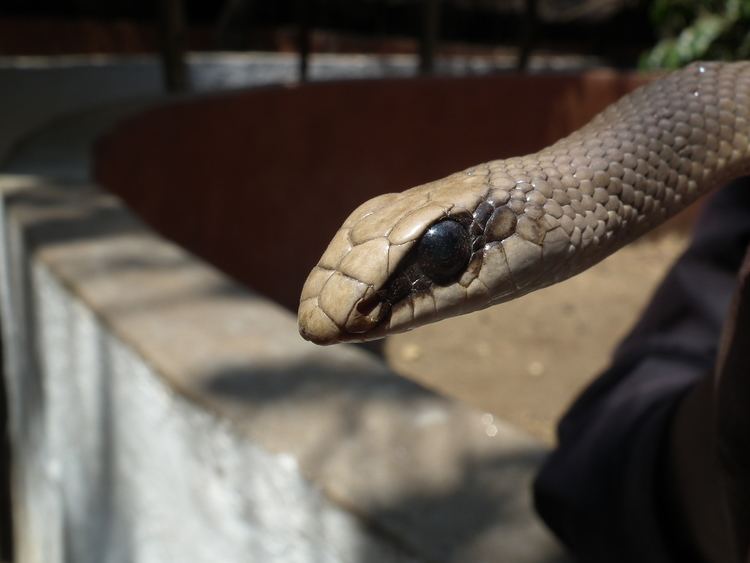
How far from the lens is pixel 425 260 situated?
3.57 feet

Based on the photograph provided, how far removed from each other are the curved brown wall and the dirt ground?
807 mm

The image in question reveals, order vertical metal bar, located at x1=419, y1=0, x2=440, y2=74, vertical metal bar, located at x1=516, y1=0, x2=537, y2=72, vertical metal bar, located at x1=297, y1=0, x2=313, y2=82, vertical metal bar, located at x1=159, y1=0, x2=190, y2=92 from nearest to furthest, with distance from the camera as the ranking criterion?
vertical metal bar, located at x1=159, y1=0, x2=190, y2=92
vertical metal bar, located at x1=419, y1=0, x2=440, y2=74
vertical metal bar, located at x1=297, y1=0, x2=313, y2=82
vertical metal bar, located at x1=516, y1=0, x2=537, y2=72

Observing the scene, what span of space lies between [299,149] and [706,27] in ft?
12.1

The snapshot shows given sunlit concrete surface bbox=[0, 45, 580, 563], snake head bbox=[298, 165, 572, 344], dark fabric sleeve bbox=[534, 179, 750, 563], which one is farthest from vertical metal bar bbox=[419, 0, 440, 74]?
snake head bbox=[298, 165, 572, 344]

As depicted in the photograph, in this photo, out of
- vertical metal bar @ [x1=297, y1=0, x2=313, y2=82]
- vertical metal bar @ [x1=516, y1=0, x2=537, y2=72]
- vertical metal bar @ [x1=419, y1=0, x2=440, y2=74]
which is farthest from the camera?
vertical metal bar @ [x1=516, y1=0, x2=537, y2=72]

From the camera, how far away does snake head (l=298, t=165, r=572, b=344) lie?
1.05 metres

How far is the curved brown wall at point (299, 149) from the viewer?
3.95 metres

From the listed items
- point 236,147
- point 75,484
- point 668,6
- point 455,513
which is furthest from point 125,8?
point 455,513

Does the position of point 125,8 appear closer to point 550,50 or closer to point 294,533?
point 550,50

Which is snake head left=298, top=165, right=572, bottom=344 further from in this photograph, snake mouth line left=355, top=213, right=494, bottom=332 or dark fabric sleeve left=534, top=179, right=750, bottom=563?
dark fabric sleeve left=534, top=179, right=750, bottom=563

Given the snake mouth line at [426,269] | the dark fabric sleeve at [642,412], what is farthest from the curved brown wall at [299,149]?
the snake mouth line at [426,269]

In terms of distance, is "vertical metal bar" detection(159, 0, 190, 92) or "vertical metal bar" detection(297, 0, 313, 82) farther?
"vertical metal bar" detection(297, 0, 313, 82)

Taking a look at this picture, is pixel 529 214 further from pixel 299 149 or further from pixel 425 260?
pixel 299 149

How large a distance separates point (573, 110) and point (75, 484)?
5.52 m
